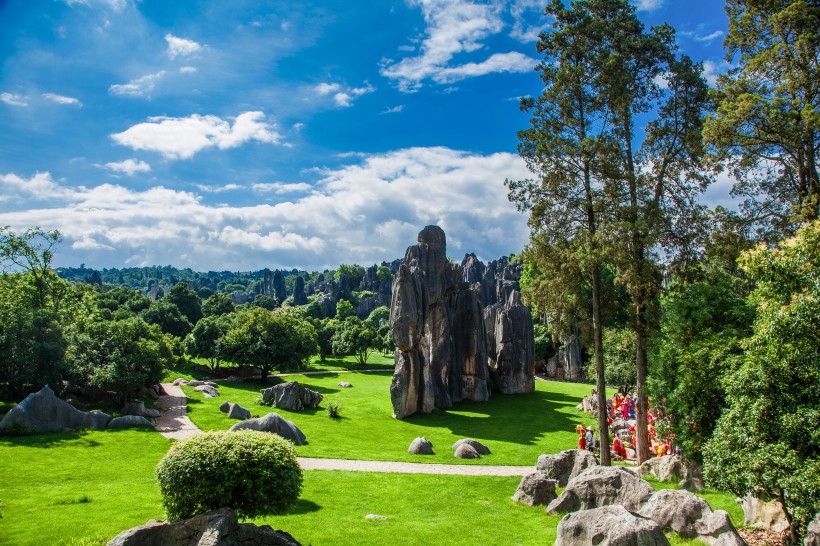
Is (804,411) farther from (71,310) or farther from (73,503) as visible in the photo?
(71,310)

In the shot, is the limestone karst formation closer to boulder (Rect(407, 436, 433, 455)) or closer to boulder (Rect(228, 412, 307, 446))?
boulder (Rect(407, 436, 433, 455))

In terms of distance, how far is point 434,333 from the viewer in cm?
4634

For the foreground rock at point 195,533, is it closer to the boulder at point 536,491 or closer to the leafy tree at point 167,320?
the boulder at point 536,491

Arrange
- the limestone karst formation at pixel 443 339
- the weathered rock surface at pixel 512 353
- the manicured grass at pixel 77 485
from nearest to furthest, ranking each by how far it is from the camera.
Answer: the manicured grass at pixel 77 485 < the limestone karst formation at pixel 443 339 < the weathered rock surface at pixel 512 353

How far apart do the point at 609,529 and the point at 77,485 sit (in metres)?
18.9

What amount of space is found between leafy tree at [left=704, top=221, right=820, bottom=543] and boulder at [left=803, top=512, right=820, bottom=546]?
0.15 m

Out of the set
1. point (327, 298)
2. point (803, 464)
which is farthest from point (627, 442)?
point (327, 298)

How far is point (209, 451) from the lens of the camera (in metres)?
12.3

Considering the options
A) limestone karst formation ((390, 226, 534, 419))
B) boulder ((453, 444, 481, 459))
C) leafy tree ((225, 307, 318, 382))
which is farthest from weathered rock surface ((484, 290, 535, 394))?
boulder ((453, 444, 481, 459))

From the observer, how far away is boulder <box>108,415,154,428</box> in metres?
30.9

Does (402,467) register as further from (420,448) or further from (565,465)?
(565,465)

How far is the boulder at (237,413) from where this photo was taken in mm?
35375

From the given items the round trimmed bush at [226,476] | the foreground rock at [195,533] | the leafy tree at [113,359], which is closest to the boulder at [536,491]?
the round trimmed bush at [226,476]

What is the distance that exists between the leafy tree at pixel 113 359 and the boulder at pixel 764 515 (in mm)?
35486
